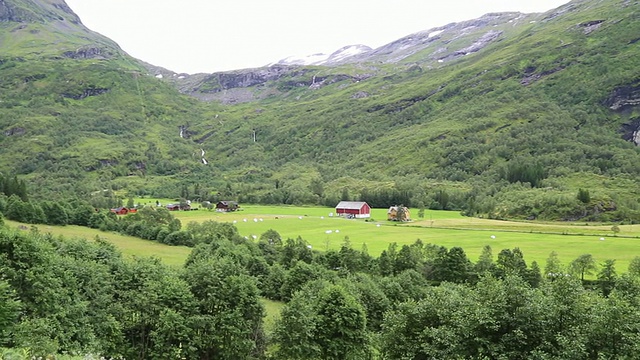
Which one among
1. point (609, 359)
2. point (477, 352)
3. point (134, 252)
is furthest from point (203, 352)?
point (134, 252)

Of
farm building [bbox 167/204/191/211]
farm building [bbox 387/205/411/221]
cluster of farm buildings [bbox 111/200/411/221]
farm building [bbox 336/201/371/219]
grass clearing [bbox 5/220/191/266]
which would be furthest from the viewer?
farm building [bbox 167/204/191/211]

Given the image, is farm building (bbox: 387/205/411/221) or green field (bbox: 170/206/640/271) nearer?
green field (bbox: 170/206/640/271)

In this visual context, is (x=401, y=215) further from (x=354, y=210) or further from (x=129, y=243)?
(x=129, y=243)

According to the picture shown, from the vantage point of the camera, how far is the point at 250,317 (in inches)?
1555

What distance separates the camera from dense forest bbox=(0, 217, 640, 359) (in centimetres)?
2697

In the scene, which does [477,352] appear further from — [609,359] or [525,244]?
[525,244]

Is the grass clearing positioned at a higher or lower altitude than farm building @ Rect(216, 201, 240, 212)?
lower

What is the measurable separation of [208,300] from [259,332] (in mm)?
5860

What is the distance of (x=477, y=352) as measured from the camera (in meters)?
28.2

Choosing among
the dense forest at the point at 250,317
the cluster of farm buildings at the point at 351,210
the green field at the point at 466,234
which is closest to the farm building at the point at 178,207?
the cluster of farm buildings at the point at 351,210

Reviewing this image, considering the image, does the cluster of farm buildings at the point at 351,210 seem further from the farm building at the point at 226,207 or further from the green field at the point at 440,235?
the green field at the point at 440,235

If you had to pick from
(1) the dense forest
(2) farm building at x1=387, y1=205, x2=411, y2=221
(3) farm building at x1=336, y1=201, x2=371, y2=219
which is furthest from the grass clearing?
(3) farm building at x1=336, y1=201, x2=371, y2=219

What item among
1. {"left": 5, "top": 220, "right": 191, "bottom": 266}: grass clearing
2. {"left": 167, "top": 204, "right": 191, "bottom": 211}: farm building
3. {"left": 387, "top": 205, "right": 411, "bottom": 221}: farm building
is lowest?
{"left": 5, "top": 220, "right": 191, "bottom": 266}: grass clearing

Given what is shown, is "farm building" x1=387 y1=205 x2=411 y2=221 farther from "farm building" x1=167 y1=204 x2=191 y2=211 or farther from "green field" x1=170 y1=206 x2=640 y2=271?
"farm building" x1=167 y1=204 x2=191 y2=211
